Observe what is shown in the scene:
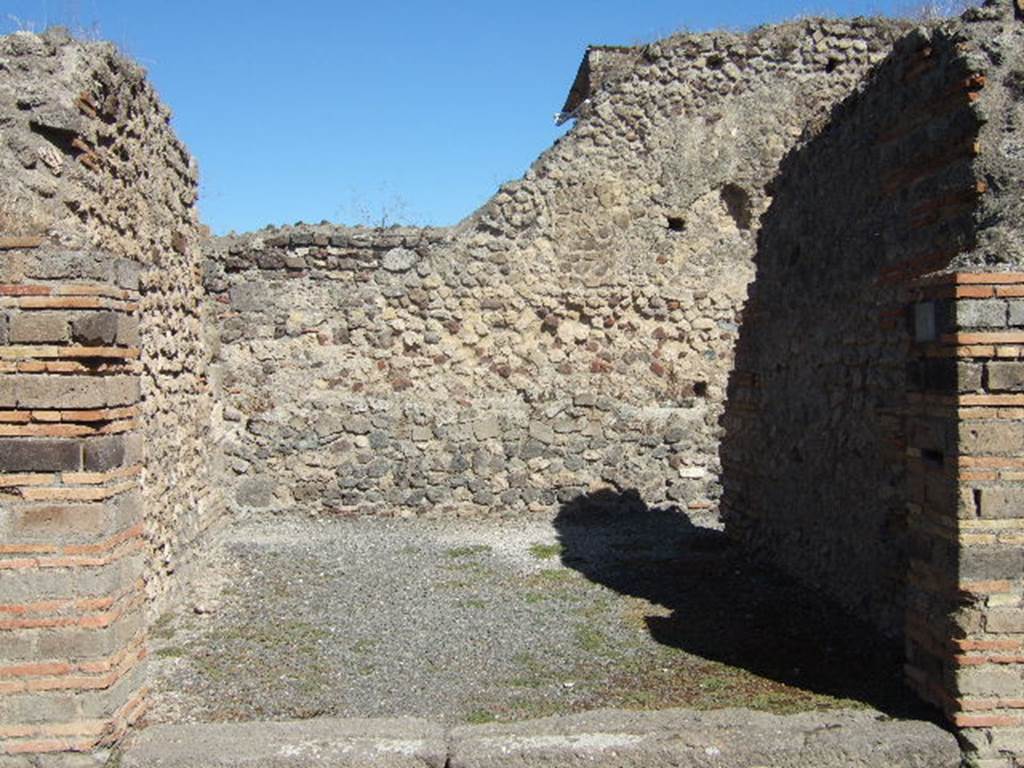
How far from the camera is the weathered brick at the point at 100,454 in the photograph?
3.75 metres

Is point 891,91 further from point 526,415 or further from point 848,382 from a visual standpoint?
point 526,415

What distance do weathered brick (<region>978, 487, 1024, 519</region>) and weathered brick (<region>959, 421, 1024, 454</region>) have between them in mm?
159

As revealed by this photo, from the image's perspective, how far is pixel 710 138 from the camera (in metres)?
10.2

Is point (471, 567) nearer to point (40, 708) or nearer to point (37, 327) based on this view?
point (40, 708)

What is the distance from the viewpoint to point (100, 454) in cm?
378

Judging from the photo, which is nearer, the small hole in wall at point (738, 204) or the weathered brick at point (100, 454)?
the weathered brick at point (100, 454)

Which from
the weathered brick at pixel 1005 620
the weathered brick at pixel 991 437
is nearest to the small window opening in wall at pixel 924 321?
the weathered brick at pixel 991 437

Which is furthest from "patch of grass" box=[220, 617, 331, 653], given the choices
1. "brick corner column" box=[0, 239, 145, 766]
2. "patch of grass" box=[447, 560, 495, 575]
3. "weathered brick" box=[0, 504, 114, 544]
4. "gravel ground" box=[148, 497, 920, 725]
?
"weathered brick" box=[0, 504, 114, 544]

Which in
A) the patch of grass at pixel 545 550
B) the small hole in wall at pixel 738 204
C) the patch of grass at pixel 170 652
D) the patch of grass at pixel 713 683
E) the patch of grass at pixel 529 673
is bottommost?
the patch of grass at pixel 529 673

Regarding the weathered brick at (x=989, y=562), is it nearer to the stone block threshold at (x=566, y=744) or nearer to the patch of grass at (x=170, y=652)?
the stone block threshold at (x=566, y=744)

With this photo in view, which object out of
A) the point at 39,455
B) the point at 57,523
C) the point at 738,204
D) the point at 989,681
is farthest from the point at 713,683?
the point at 738,204

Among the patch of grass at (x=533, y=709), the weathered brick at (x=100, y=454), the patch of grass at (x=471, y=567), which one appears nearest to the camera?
the weathered brick at (x=100, y=454)

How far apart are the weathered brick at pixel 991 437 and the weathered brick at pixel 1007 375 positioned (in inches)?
6.0

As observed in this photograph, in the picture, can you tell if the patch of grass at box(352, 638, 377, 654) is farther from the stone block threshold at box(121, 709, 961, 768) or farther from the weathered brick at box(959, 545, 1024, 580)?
the weathered brick at box(959, 545, 1024, 580)
